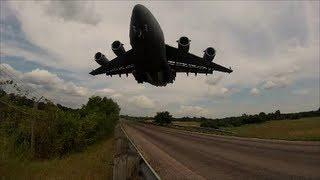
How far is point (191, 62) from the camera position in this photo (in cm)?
2575

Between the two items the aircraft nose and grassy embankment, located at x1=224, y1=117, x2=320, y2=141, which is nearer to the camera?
the aircraft nose

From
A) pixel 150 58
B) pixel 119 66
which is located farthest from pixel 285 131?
pixel 150 58

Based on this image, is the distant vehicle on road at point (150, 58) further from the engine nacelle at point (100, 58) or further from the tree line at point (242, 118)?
the tree line at point (242, 118)

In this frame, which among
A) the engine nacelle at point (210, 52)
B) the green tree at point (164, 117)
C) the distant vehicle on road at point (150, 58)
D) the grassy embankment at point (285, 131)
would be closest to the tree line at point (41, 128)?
the distant vehicle on road at point (150, 58)

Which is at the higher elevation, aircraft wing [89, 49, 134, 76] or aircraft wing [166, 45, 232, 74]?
aircraft wing [166, 45, 232, 74]

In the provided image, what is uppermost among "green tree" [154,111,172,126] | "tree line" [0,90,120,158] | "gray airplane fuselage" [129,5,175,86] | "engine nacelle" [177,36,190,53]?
"green tree" [154,111,172,126]

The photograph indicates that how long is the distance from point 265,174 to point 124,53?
1289 centimetres

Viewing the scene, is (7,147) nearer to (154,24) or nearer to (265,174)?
(154,24)

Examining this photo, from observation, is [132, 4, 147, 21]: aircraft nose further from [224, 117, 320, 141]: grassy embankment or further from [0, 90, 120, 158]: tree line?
[224, 117, 320, 141]: grassy embankment

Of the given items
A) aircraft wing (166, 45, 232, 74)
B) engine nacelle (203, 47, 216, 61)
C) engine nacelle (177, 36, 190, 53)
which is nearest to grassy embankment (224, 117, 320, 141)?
aircraft wing (166, 45, 232, 74)

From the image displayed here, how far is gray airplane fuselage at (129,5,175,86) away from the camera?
18058 millimetres

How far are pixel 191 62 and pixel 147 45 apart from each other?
687 centimetres

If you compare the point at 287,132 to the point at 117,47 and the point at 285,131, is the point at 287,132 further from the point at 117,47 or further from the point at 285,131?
the point at 117,47

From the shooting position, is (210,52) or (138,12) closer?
(138,12)
